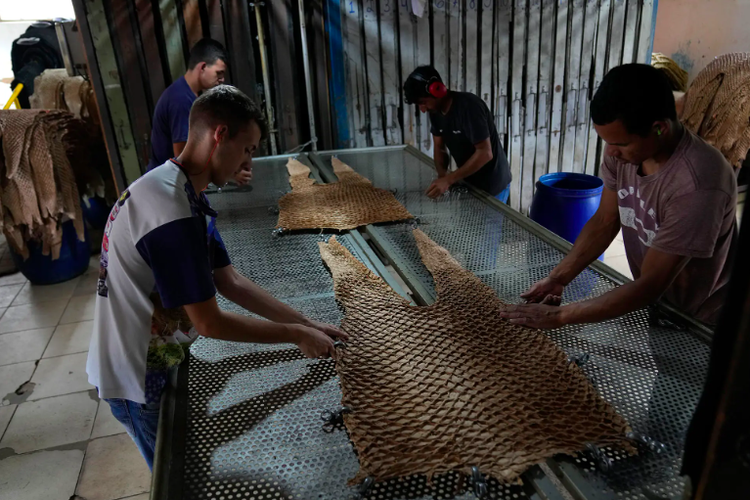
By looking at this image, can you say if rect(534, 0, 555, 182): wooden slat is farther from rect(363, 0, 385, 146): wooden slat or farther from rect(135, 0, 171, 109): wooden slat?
rect(135, 0, 171, 109): wooden slat

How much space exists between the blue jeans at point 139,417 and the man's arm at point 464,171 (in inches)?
58.5

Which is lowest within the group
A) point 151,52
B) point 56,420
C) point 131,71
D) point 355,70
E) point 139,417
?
point 56,420

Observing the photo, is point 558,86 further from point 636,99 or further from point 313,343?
point 313,343

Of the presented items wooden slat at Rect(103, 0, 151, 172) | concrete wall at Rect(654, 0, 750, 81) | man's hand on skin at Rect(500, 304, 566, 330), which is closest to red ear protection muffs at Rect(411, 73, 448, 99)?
man's hand on skin at Rect(500, 304, 566, 330)

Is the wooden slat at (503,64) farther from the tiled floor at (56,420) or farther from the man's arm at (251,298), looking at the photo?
the tiled floor at (56,420)

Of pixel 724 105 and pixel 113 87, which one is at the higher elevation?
pixel 113 87

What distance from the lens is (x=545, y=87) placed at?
411 centimetres

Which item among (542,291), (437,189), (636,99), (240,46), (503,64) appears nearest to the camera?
(636,99)

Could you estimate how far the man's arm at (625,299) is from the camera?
1.14 m

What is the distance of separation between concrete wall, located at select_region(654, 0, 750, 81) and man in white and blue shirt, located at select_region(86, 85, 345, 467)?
19.9ft

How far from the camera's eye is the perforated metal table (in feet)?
2.63

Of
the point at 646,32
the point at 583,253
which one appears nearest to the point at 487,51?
the point at 646,32

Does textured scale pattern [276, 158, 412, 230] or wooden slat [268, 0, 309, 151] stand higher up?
wooden slat [268, 0, 309, 151]

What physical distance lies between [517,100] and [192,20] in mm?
2544
